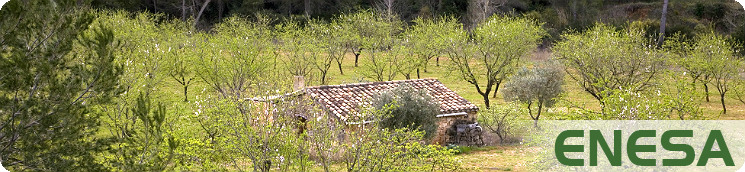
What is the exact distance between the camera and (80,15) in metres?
13.5

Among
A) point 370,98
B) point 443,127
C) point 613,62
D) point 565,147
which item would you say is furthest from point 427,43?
point 565,147

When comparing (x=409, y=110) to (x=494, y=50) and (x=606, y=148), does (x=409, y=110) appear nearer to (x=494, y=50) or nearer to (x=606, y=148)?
(x=606, y=148)

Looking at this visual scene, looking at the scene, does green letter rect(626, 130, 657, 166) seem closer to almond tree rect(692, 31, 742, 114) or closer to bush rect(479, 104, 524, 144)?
bush rect(479, 104, 524, 144)

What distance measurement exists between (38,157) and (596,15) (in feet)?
180

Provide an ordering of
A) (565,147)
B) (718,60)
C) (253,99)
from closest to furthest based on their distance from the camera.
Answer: (565,147), (253,99), (718,60)

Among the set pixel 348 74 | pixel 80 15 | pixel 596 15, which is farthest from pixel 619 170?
pixel 596 15

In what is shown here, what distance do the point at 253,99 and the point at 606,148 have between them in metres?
8.78

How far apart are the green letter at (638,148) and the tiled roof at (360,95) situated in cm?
1039

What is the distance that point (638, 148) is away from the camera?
50.9 ft

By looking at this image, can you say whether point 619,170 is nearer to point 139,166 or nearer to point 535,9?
point 139,166

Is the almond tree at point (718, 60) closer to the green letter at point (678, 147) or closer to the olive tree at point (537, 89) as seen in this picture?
the olive tree at point (537, 89)

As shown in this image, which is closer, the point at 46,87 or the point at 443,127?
the point at 46,87

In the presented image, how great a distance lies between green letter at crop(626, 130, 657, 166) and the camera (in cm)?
1530

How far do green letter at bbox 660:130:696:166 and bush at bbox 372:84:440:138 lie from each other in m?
9.54
